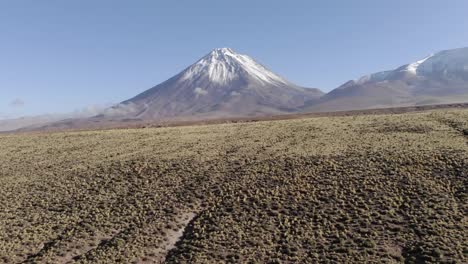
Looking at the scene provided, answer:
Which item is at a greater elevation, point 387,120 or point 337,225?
point 387,120

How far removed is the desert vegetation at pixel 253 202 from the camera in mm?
23844

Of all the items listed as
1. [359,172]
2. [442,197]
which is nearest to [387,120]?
[359,172]

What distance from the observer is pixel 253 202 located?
29.9m

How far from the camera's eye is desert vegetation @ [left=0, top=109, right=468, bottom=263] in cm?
2384

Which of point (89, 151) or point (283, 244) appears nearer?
point (283, 244)

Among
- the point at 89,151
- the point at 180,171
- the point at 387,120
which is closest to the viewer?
the point at 180,171

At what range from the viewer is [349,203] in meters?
28.1

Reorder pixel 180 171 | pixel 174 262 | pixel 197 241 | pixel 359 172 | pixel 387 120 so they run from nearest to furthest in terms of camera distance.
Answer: pixel 174 262, pixel 197 241, pixel 359 172, pixel 180 171, pixel 387 120

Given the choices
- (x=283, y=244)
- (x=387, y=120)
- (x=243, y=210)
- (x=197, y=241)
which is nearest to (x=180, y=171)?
(x=243, y=210)

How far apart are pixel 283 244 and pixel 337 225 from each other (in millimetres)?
3997

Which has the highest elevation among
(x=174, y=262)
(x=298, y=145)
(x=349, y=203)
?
(x=298, y=145)

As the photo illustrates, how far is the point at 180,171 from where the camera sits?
37969mm

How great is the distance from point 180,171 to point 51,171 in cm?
1497

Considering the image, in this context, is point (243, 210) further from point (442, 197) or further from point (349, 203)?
point (442, 197)
